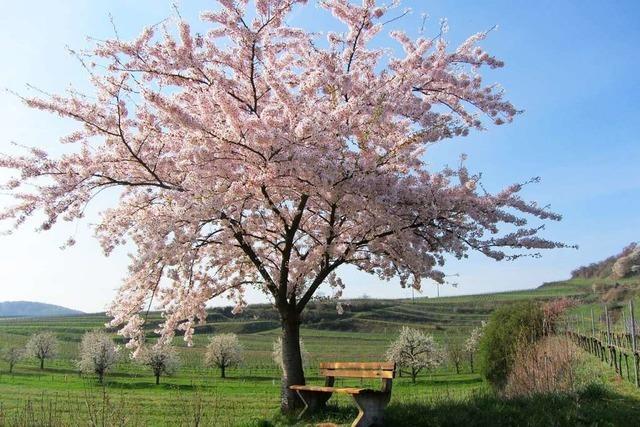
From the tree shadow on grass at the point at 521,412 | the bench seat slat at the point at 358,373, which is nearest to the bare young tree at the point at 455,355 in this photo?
the tree shadow on grass at the point at 521,412

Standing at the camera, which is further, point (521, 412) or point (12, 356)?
point (12, 356)

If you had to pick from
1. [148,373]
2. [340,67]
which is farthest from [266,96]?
[148,373]

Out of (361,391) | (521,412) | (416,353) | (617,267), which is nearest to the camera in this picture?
(361,391)

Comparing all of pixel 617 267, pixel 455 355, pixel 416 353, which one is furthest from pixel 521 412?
pixel 617 267

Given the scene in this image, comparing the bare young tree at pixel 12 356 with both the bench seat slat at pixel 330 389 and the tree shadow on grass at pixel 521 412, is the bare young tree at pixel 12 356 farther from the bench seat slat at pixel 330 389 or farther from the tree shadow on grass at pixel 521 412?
the tree shadow on grass at pixel 521 412

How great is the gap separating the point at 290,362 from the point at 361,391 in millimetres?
2887

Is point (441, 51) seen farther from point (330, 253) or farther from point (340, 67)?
point (330, 253)

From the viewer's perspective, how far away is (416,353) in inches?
2221

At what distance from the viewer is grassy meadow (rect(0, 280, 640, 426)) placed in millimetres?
8422

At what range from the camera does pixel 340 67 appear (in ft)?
32.1

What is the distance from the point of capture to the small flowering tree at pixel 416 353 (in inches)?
2201

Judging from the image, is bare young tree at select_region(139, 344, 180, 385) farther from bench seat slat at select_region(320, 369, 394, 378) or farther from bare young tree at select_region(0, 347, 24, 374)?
bench seat slat at select_region(320, 369, 394, 378)

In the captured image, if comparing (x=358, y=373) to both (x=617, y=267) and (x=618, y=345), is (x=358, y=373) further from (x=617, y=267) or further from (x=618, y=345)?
(x=617, y=267)

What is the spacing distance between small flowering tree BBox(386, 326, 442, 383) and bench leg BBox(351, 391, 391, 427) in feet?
161
